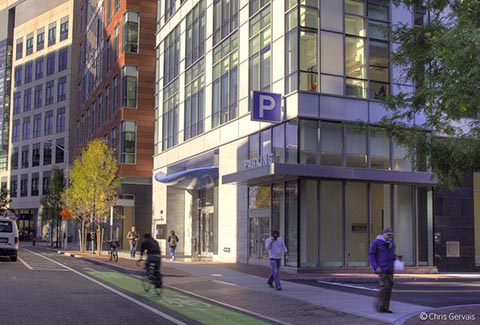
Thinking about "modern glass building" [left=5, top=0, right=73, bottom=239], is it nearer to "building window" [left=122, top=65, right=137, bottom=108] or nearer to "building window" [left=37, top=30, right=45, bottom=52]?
"building window" [left=37, top=30, right=45, bottom=52]

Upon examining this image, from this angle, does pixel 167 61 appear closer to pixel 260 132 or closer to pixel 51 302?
pixel 260 132

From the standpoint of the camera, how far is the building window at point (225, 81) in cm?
2856

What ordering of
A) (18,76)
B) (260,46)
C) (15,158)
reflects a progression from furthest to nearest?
(18,76)
(15,158)
(260,46)

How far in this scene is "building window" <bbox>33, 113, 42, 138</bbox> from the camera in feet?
269

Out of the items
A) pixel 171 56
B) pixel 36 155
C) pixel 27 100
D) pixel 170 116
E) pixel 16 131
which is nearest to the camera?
pixel 170 116

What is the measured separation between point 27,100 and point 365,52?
71.7 metres

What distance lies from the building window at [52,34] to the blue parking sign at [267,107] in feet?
215

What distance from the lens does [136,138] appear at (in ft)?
141

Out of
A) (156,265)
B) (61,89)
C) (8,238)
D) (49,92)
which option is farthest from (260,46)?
(49,92)

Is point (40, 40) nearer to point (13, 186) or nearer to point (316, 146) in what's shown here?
point (13, 186)

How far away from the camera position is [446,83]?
10438 mm

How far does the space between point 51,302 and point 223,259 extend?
1705cm

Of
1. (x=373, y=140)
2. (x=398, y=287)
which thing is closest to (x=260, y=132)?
(x=373, y=140)

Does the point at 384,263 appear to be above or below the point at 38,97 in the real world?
below
